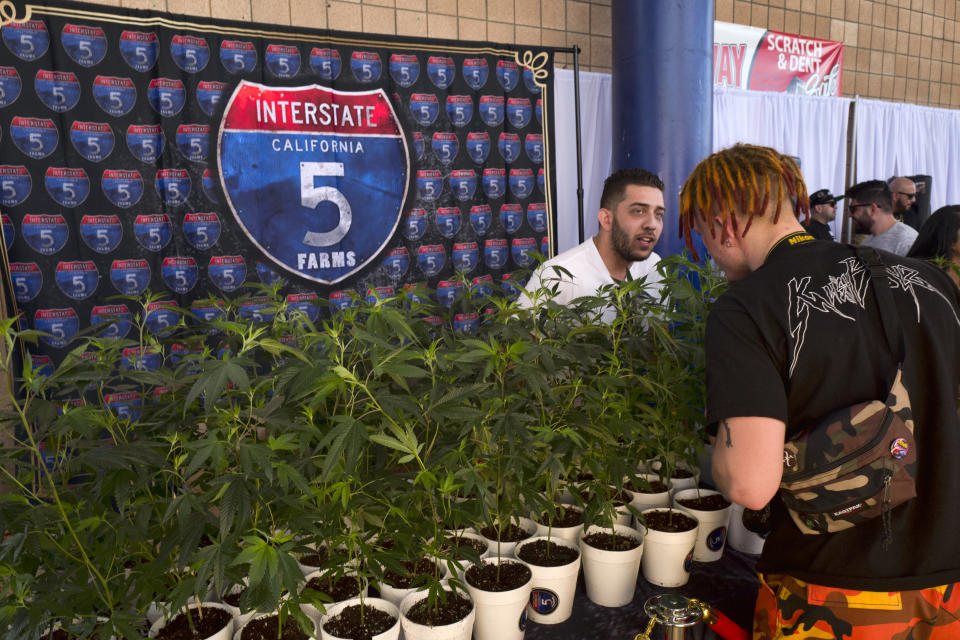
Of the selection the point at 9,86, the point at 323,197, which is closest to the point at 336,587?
the point at 323,197

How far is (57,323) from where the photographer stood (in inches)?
101

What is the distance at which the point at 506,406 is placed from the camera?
110 cm

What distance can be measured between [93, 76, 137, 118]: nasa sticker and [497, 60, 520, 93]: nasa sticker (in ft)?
5.52

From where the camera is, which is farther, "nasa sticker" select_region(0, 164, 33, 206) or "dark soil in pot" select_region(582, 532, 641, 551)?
"nasa sticker" select_region(0, 164, 33, 206)

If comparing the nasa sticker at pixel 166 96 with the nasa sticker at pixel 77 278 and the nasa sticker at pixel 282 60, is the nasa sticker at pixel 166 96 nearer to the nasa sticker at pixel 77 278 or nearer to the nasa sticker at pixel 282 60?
the nasa sticker at pixel 282 60

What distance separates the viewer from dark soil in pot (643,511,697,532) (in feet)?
4.32

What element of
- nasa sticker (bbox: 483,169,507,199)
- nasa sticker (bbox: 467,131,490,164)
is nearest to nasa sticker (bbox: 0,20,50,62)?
nasa sticker (bbox: 467,131,490,164)

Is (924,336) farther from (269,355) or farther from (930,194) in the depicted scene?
(930,194)

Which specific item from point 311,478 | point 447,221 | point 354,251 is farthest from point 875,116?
point 311,478

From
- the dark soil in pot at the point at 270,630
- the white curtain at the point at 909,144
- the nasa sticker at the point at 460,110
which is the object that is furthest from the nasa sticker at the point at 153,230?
the white curtain at the point at 909,144

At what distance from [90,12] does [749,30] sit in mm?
3768

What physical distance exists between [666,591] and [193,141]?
8.19 ft

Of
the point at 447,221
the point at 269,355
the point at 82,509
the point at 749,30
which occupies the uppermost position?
the point at 749,30

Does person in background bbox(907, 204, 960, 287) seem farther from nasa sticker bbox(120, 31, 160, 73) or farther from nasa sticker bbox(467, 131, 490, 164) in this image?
nasa sticker bbox(120, 31, 160, 73)
